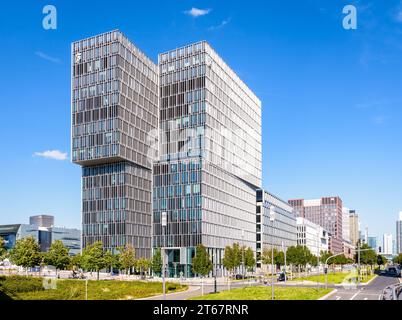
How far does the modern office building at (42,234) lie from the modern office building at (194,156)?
105ft

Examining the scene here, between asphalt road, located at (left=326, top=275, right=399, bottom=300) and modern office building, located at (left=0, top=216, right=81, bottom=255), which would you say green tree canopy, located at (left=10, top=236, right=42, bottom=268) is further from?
modern office building, located at (left=0, top=216, right=81, bottom=255)

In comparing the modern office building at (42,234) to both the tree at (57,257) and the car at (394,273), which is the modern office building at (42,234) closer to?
the tree at (57,257)

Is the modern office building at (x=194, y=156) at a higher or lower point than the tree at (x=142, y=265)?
higher

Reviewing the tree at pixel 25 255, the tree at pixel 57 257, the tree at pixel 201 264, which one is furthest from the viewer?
the tree at pixel 201 264

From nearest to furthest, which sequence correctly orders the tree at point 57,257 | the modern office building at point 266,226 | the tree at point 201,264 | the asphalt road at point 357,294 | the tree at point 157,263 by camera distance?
the asphalt road at point 357,294 → the tree at point 57,257 → the tree at point 201,264 → the tree at point 157,263 → the modern office building at point 266,226

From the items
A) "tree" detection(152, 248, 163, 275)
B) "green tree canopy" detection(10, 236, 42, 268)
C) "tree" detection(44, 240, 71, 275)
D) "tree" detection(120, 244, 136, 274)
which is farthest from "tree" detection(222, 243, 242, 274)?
"green tree canopy" detection(10, 236, 42, 268)

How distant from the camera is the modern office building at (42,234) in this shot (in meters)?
141

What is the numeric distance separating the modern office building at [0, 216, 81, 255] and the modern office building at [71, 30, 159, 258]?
24979 millimetres

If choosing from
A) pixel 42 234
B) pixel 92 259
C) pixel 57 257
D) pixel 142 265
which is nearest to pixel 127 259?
pixel 142 265

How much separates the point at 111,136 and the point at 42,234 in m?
45.9

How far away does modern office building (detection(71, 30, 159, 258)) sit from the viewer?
11506 centimetres

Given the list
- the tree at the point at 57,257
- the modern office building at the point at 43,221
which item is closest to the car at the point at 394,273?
the tree at the point at 57,257

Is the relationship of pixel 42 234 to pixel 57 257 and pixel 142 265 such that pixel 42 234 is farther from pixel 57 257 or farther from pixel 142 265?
pixel 57 257
